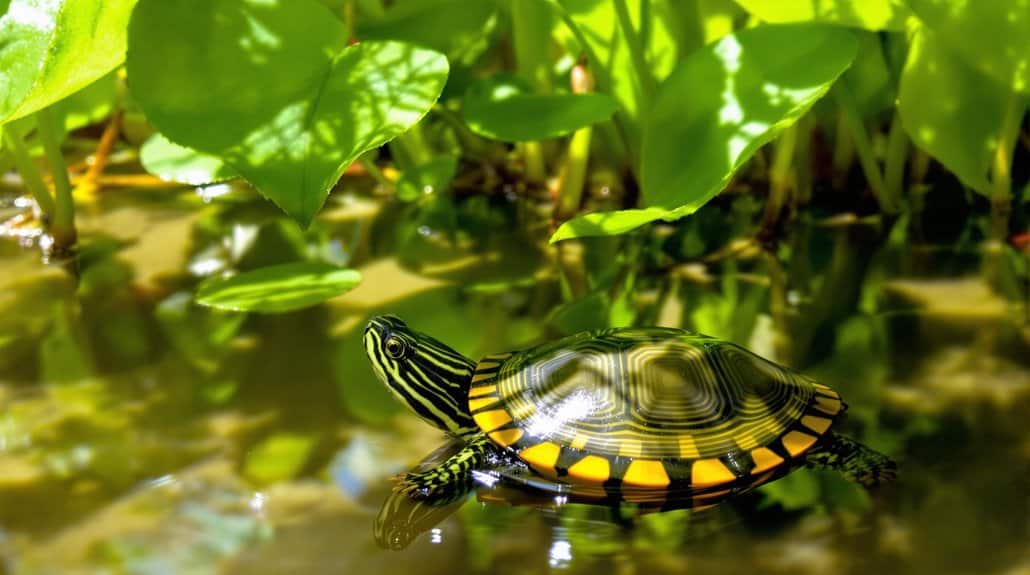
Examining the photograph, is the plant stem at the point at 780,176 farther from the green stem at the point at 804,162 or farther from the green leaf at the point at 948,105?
the green leaf at the point at 948,105

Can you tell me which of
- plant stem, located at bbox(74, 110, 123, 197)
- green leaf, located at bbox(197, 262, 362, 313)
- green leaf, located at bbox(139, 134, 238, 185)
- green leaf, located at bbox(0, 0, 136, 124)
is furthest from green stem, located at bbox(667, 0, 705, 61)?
plant stem, located at bbox(74, 110, 123, 197)

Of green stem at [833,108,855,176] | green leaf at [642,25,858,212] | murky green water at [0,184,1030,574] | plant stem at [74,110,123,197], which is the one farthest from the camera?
plant stem at [74,110,123,197]

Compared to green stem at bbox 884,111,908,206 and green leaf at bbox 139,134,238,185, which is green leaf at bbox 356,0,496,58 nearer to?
green leaf at bbox 139,134,238,185

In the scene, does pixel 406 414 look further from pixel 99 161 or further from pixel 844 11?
pixel 99 161

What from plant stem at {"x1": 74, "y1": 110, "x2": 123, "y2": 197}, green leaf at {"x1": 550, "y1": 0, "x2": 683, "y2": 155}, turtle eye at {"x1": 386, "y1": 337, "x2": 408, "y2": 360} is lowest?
turtle eye at {"x1": 386, "y1": 337, "x2": 408, "y2": 360}

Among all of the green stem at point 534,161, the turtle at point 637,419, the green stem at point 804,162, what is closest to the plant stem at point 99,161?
the green stem at point 534,161

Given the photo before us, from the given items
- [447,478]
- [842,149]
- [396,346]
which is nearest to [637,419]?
[447,478]

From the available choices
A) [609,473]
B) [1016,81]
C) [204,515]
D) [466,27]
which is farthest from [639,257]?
[204,515]
